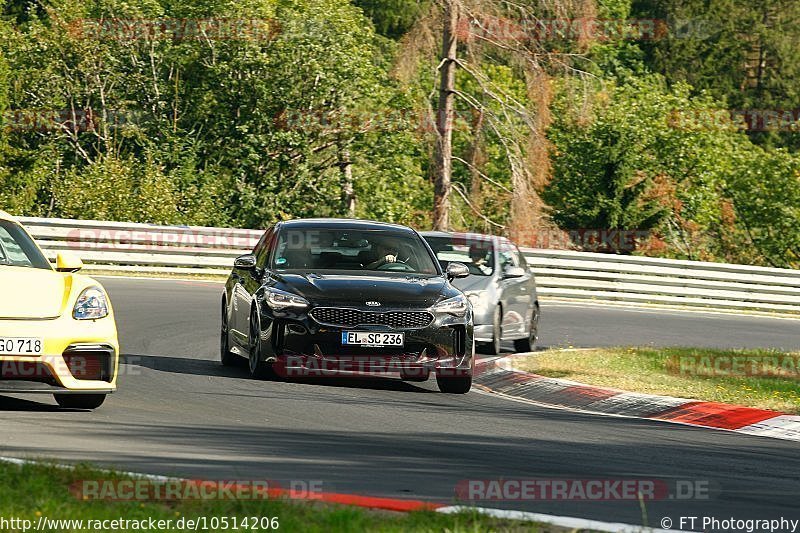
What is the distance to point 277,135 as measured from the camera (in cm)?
4266

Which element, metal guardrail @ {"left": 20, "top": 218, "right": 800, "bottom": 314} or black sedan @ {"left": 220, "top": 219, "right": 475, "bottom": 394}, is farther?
metal guardrail @ {"left": 20, "top": 218, "right": 800, "bottom": 314}

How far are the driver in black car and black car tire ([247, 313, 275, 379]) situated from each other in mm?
1250

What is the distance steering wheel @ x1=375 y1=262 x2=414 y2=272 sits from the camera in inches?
548

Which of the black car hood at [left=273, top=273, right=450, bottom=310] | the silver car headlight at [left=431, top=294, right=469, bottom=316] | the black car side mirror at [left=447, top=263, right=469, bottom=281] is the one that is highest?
the black car side mirror at [left=447, top=263, right=469, bottom=281]

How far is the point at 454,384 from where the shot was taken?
13344 millimetres

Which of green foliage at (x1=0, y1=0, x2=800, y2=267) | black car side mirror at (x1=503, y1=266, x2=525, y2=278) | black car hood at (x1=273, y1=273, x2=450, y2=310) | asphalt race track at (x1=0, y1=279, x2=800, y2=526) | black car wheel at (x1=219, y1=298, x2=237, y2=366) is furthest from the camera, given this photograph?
green foliage at (x1=0, y1=0, x2=800, y2=267)

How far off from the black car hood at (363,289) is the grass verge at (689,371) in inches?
81.6

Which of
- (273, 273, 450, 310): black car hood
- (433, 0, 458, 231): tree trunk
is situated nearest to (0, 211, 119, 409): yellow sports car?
(273, 273, 450, 310): black car hood

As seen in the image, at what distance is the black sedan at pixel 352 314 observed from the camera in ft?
41.6

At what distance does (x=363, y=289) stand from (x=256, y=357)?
120 centimetres

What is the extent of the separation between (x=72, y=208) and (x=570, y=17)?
467 inches

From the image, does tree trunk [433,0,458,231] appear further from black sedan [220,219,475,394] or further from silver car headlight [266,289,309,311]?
silver car headlight [266,289,309,311]

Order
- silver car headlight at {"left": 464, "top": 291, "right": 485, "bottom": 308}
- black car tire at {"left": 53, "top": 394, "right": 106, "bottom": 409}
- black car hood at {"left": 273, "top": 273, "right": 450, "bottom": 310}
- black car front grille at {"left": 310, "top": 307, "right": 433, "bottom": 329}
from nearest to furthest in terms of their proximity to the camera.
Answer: black car tire at {"left": 53, "top": 394, "right": 106, "bottom": 409} → black car front grille at {"left": 310, "top": 307, "right": 433, "bottom": 329} → black car hood at {"left": 273, "top": 273, "right": 450, "bottom": 310} → silver car headlight at {"left": 464, "top": 291, "right": 485, "bottom": 308}

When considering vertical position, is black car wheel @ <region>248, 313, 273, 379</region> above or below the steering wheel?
below
